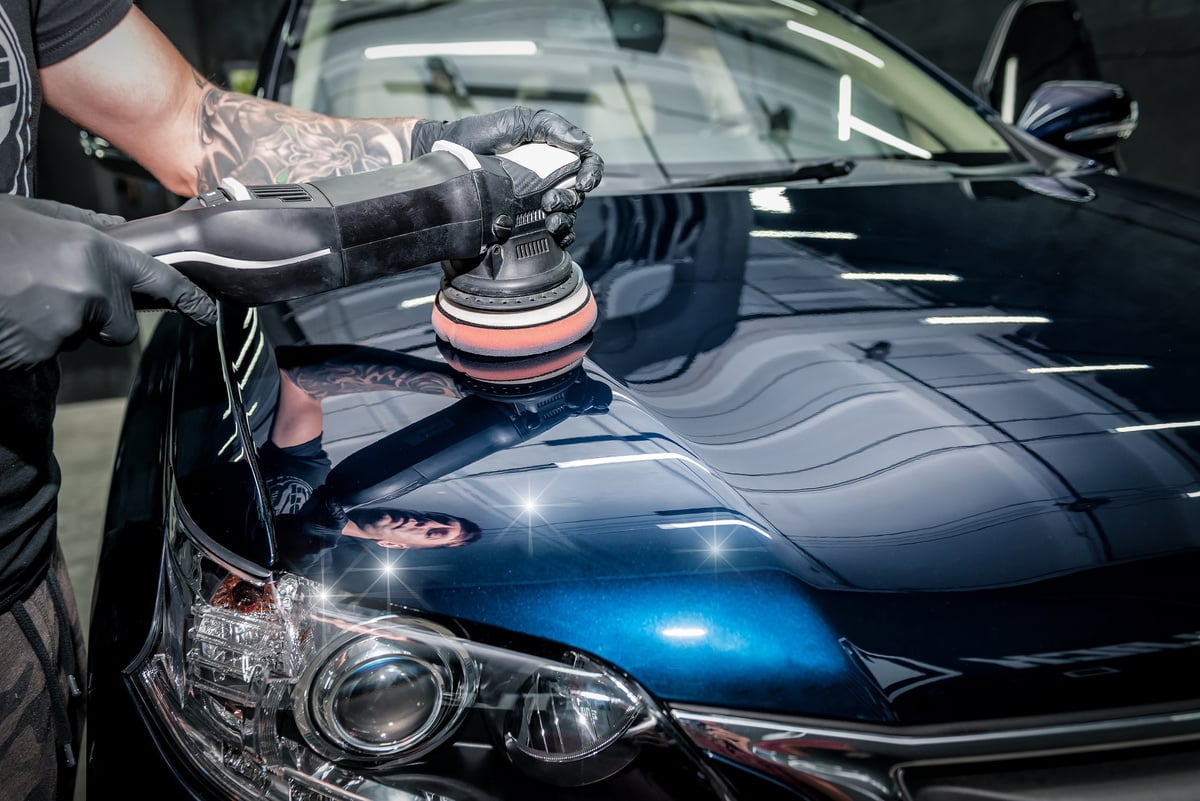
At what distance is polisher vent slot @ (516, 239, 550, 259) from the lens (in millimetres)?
1077

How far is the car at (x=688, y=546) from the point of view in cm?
76

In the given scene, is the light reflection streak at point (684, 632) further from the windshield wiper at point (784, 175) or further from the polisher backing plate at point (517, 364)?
the windshield wiper at point (784, 175)

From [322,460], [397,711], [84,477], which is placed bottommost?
[84,477]

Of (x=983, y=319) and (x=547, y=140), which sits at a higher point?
(x=547, y=140)

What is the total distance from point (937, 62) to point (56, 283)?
5.91 m

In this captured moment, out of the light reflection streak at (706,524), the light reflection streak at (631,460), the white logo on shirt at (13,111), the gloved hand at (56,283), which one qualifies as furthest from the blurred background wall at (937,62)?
the light reflection streak at (706,524)

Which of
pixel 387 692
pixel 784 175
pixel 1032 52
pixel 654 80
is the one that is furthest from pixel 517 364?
pixel 1032 52

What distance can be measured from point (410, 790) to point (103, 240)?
0.52 m

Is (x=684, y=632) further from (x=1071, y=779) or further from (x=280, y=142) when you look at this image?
(x=280, y=142)

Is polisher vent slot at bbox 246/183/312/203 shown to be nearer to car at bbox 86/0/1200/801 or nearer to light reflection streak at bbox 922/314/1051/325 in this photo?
car at bbox 86/0/1200/801

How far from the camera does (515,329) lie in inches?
42.2

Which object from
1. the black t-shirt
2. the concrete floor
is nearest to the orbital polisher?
the black t-shirt

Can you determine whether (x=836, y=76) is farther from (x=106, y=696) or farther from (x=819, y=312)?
(x=106, y=696)

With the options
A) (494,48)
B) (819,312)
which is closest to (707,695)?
(819,312)
